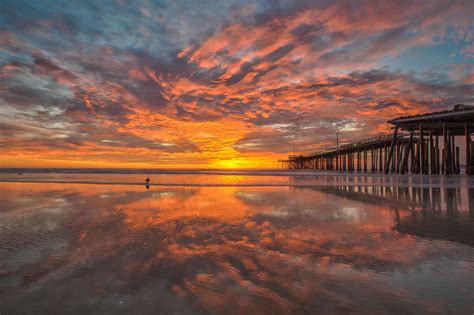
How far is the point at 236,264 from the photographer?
407 cm

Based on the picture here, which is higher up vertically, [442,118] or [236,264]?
[442,118]

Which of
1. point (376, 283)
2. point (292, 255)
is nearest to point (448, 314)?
point (376, 283)

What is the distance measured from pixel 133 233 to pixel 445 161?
41.3m

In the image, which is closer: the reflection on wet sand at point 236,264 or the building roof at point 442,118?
the reflection on wet sand at point 236,264

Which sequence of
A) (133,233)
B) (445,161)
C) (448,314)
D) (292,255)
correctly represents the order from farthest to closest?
(445,161), (133,233), (292,255), (448,314)

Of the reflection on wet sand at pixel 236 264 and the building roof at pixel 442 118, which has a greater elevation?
the building roof at pixel 442 118

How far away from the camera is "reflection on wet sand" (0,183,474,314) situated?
2.87 metres

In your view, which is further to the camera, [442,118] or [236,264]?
[442,118]

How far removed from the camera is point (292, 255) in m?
4.48

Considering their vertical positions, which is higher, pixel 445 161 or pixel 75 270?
pixel 445 161

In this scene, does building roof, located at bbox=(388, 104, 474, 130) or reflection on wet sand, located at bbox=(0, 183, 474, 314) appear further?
building roof, located at bbox=(388, 104, 474, 130)

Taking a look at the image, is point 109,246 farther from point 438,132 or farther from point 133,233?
point 438,132

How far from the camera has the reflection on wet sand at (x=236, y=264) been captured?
2.87 meters

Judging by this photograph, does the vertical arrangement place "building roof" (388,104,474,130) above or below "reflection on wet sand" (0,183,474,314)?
above
